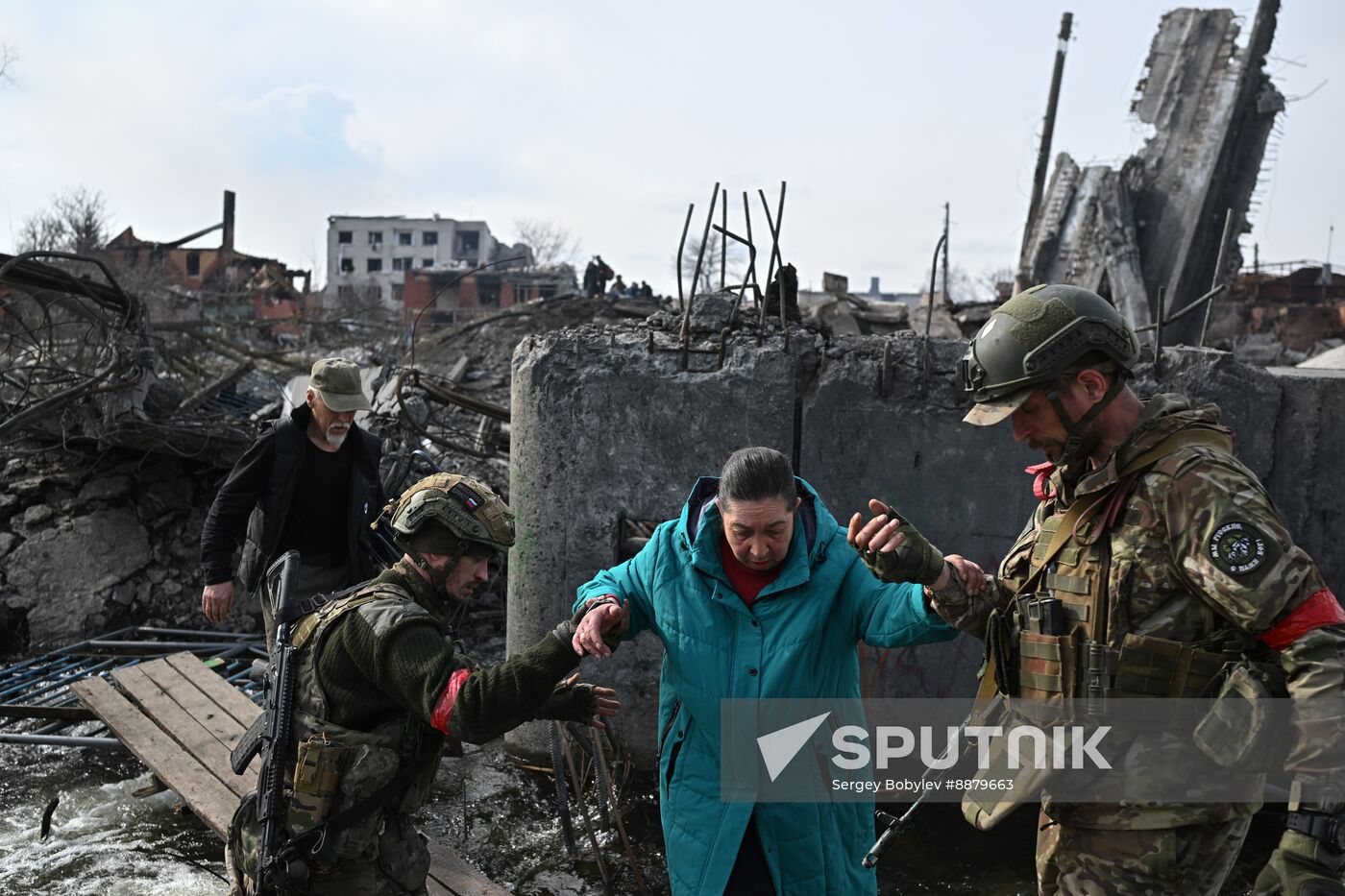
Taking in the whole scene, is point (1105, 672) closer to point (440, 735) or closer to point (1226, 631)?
point (1226, 631)

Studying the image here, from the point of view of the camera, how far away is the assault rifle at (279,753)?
7.97 ft

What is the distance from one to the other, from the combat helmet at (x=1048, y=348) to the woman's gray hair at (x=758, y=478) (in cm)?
48

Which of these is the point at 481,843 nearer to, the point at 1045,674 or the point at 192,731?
the point at 192,731

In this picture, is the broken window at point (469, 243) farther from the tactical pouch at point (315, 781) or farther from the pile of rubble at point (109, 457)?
the tactical pouch at point (315, 781)

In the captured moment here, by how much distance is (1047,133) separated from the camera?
916 inches

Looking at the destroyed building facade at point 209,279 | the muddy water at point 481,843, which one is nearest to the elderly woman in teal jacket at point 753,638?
the muddy water at point 481,843

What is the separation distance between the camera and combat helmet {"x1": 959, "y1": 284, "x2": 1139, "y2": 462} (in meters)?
2.41

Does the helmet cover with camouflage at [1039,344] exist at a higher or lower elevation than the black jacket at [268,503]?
higher

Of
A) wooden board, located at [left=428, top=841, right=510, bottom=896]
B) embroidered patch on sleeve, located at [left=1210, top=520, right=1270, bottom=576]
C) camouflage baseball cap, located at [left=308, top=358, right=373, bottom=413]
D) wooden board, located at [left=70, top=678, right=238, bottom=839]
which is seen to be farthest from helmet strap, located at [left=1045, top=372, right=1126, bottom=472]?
wooden board, located at [left=70, top=678, right=238, bottom=839]

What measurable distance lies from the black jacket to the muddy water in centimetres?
125

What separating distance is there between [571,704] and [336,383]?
87.4 inches

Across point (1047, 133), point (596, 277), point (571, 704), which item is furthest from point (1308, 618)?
point (1047, 133)

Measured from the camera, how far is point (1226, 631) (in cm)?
225

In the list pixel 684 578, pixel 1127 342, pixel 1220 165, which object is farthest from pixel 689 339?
pixel 1220 165
